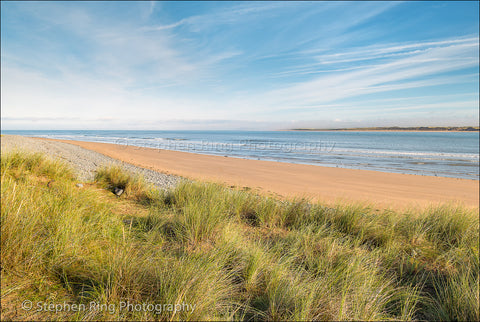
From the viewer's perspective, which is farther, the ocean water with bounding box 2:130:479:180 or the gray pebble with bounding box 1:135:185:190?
the ocean water with bounding box 2:130:479:180

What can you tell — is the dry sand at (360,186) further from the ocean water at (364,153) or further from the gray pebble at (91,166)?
the ocean water at (364,153)

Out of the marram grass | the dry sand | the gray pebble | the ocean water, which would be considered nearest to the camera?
the marram grass

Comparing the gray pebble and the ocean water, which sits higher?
the gray pebble

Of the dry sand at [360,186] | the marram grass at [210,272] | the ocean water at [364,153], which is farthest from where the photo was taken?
the ocean water at [364,153]

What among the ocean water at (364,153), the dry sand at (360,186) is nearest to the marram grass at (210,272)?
the dry sand at (360,186)

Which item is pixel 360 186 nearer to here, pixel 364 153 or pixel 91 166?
pixel 91 166

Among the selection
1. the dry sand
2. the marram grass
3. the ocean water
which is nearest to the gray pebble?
the dry sand

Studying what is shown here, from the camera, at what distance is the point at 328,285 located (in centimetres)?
270

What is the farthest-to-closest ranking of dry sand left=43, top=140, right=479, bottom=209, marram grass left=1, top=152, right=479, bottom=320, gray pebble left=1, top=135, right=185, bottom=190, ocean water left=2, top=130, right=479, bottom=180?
1. ocean water left=2, top=130, right=479, bottom=180
2. dry sand left=43, top=140, right=479, bottom=209
3. gray pebble left=1, top=135, right=185, bottom=190
4. marram grass left=1, top=152, right=479, bottom=320

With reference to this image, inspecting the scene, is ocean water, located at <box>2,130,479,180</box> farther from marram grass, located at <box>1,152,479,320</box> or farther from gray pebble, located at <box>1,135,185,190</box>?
marram grass, located at <box>1,152,479,320</box>

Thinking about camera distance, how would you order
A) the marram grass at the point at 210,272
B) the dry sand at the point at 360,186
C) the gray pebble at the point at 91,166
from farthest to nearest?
1. the dry sand at the point at 360,186
2. the gray pebble at the point at 91,166
3. the marram grass at the point at 210,272

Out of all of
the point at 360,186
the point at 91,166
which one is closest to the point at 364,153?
the point at 360,186

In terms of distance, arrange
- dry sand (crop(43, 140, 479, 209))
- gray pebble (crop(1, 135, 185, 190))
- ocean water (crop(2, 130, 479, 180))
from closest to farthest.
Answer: gray pebble (crop(1, 135, 185, 190)) < dry sand (crop(43, 140, 479, 209)) < ocean water (crop(2, 130, 479, 180))

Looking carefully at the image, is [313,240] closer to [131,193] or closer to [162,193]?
[162,193]
